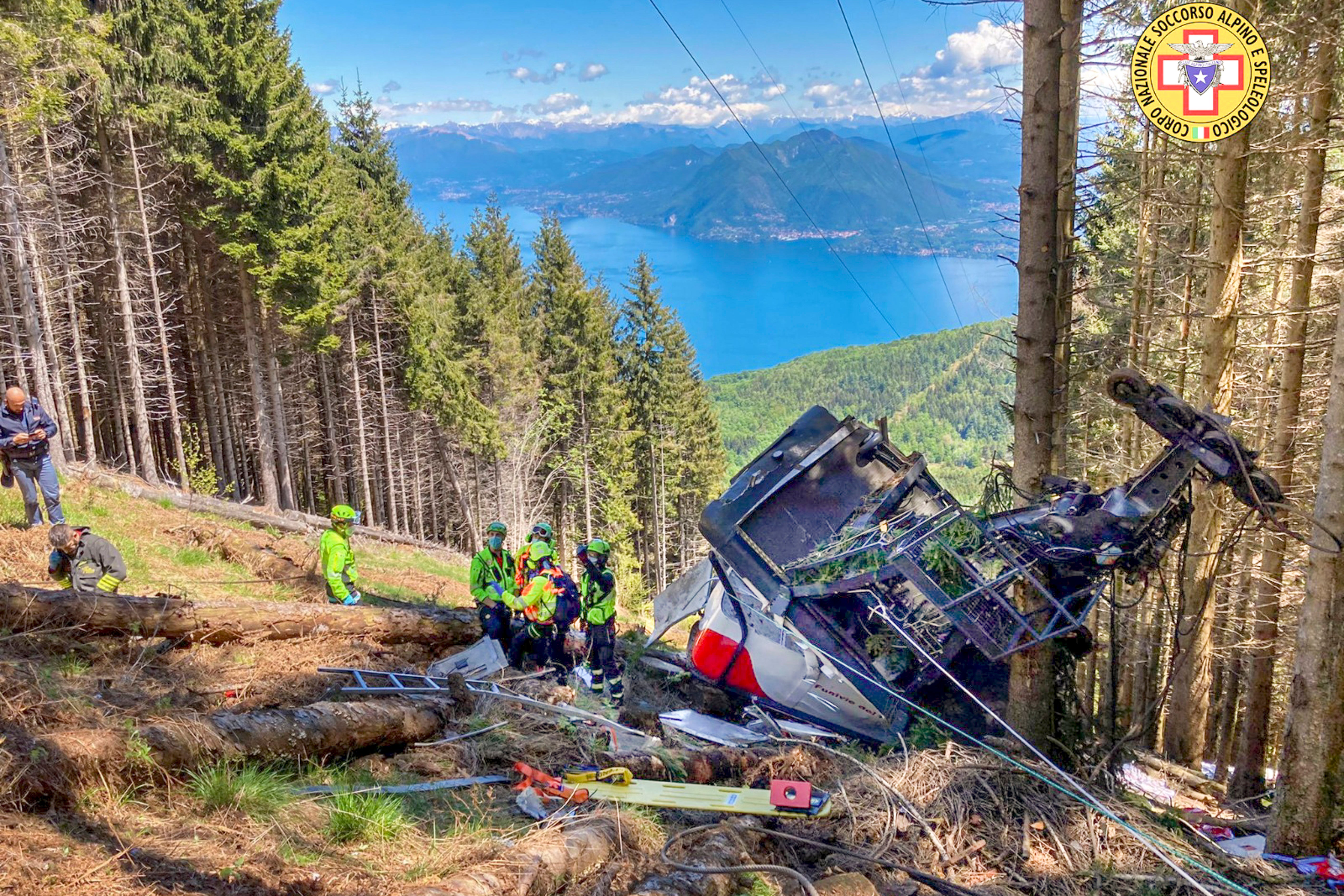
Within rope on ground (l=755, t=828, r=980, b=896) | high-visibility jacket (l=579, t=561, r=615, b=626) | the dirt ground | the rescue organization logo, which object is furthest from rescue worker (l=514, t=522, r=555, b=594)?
the rescue organization logo

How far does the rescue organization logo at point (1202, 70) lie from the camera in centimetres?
809

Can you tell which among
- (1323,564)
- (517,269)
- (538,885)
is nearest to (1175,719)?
(1323,564)

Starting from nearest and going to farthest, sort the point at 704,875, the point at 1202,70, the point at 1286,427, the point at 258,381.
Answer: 1. the point at 704,875
2. the point at 1202,70
3. the point at 1286,427
4. the point at 258,381

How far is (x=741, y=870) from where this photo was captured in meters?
4.02

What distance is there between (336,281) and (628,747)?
21.5 metres

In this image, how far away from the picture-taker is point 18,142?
56.3 feet

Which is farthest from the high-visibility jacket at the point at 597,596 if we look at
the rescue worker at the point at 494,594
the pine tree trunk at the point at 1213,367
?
the pine tree trunk at the point at 1213,367

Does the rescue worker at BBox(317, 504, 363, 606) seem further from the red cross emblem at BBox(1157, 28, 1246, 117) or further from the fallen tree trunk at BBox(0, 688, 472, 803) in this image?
the red cross emblem at BBox(1157, 28, 1246, 117)

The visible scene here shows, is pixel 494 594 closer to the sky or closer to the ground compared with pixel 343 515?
closer to the ground

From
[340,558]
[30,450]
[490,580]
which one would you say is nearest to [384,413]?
[30,450]

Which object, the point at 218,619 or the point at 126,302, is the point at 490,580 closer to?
the point at 218,619

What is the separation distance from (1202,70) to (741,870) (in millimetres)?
9095

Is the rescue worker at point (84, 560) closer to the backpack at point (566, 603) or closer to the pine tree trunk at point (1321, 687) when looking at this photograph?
the backpack at point (566, 603)

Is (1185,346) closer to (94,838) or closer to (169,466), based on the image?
(94,838)
